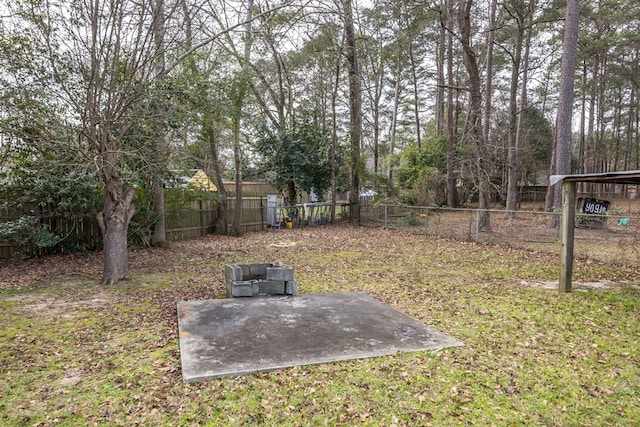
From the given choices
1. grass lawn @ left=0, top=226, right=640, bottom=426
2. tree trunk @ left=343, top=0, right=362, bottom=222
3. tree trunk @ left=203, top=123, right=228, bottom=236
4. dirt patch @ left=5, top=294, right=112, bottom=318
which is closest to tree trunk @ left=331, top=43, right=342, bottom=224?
tree trunk @ left=343, top=0, right=362, bottom=222

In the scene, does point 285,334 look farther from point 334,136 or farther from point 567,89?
point 334,136

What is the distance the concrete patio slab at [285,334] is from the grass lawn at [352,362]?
0.47 ft

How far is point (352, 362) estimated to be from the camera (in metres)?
3.51

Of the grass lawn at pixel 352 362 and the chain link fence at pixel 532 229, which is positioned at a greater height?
the chain link fence at pixel 532 229

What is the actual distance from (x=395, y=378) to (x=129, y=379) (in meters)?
2.23

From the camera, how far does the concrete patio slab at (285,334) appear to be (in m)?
3.49

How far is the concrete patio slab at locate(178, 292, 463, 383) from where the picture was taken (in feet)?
11.5

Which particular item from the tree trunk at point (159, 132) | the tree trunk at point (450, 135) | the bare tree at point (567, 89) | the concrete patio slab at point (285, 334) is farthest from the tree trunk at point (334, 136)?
the concrete patio slab at point (285, 334)

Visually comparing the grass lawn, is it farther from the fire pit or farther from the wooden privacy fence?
the wooden privacy fence

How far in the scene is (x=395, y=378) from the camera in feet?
10.6

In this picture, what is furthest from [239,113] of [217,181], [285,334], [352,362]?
[352,362]

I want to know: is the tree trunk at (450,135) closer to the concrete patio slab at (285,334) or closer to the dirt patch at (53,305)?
the concrete patio slab at (285,334)

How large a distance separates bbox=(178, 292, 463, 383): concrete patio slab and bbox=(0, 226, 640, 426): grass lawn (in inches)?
5.7

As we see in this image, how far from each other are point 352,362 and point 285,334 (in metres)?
0.91
